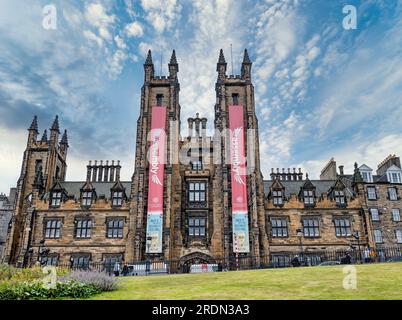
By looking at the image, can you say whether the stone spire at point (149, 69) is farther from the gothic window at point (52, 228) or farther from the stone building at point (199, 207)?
the gothic window at point (52, 228)

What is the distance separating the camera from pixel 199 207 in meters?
40.3

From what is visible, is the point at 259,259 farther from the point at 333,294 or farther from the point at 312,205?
the point at 333,294

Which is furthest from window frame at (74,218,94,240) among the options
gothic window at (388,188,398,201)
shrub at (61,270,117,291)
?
gothic window at (388,188,398,201)

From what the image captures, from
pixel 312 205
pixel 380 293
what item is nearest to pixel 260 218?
pixel 312 205

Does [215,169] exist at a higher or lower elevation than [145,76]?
lower

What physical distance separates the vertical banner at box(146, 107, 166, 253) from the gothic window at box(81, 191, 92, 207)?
793 centimetres

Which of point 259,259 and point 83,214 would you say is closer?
point 259,259

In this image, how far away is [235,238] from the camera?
121ft

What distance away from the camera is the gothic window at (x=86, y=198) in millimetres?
41334

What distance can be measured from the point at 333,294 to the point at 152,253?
2675cm

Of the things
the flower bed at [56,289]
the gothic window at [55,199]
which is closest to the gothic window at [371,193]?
the flower bed at [56,289]

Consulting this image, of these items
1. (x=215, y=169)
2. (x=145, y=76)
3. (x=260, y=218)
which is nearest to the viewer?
(x=260, y=218)

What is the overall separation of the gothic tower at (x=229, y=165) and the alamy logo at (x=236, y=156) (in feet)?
2.11

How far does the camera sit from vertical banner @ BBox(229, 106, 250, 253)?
36969 mm
